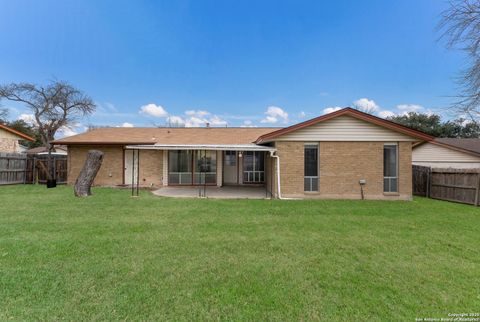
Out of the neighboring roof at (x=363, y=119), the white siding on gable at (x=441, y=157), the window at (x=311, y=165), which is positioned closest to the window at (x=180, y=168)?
the neighboring roof at (x=363, y=119)

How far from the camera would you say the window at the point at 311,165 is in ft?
35.8

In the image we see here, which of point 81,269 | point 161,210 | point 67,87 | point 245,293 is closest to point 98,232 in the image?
point 81,269

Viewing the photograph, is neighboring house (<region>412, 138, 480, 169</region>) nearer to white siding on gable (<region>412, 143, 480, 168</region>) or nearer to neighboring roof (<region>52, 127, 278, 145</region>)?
white siding on gable (<region>412, 143, 480, 168</region>)

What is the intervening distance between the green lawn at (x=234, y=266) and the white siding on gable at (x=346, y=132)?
13.7 ft

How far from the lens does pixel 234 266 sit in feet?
13.0

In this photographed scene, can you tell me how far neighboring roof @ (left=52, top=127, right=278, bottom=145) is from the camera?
1434 cm

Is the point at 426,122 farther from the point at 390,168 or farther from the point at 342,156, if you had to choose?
the point at 342,156

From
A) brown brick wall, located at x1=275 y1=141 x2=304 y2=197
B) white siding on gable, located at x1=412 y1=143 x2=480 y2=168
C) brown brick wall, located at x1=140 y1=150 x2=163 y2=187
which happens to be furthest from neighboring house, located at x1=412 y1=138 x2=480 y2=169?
brown brick wall, located at x1=140 y1=150 x2=163 y2=187

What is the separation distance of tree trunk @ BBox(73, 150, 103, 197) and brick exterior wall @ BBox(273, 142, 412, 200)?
27.0ft

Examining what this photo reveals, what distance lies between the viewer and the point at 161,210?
320 inches

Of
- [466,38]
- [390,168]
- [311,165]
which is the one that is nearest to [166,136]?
[311,165]

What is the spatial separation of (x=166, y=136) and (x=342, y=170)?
37.0 feet

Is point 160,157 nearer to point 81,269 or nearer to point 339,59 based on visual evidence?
point 81,269

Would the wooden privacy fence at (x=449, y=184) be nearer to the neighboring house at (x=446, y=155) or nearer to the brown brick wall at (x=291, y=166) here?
the neighboring house at (x=446, y=155)
